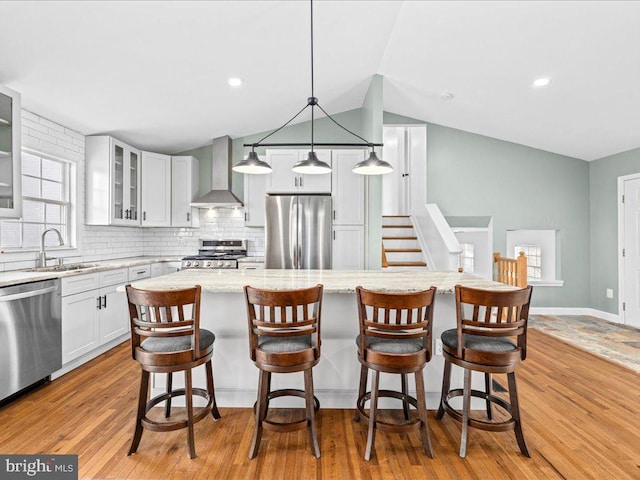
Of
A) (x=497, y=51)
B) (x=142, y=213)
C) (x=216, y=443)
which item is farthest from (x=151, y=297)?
(x=497, y=51)

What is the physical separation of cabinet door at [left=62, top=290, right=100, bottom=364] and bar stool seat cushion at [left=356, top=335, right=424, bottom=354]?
109 inches

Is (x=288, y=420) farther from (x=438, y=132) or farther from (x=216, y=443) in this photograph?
(x=438, y=132)

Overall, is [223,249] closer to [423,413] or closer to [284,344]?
[284,344]

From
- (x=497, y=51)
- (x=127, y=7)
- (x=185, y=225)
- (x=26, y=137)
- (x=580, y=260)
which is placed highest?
(x=497, y=51)

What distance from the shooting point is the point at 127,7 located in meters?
2.25

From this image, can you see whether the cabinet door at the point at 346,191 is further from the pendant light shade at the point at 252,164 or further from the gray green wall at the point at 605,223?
the gray green wall at the point at 605,223

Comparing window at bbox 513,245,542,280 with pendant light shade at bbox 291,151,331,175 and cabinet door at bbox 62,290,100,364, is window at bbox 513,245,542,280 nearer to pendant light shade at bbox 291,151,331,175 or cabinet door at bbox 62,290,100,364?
pendant light shade at bbox 291,151,331,175

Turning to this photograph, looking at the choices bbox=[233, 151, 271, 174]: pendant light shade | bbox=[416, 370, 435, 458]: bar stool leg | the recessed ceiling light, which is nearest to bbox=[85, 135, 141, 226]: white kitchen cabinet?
bbox=[233, 151, 271, 174]: pendant light shade

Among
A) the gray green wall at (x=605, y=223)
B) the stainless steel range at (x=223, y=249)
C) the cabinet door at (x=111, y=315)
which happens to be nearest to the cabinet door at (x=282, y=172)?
the stainless steel range at (x=223, y=249)

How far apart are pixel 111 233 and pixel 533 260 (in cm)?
653

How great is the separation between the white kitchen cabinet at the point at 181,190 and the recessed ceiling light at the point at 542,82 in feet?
14.7

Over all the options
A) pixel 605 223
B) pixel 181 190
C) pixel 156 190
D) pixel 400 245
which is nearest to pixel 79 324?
pixel 156 190

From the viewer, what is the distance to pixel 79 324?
124 inches

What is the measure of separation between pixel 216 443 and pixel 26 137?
10.9 feet
